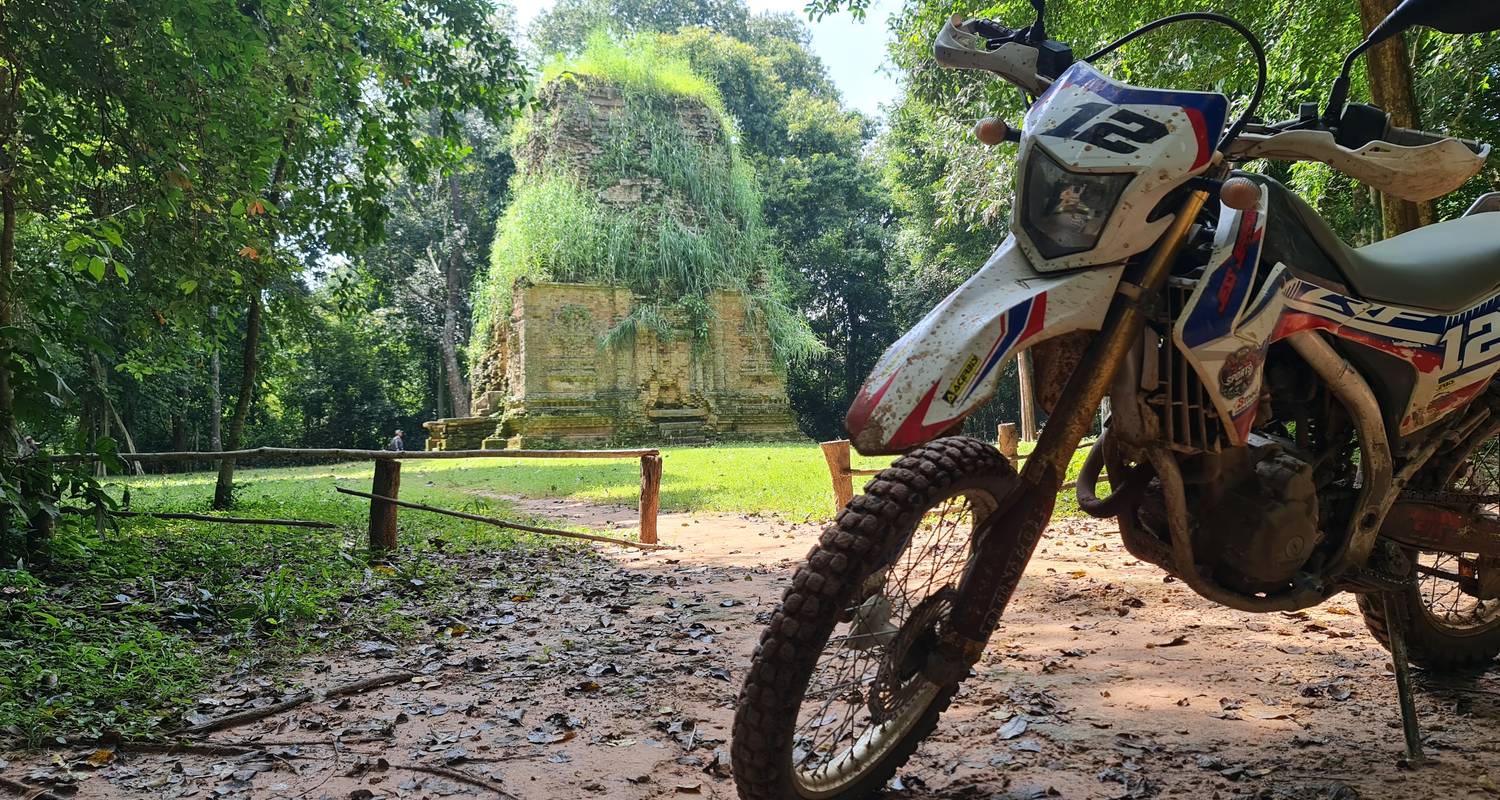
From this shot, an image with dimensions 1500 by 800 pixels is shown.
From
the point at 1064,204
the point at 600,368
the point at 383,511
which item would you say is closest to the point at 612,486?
the point at 383,511

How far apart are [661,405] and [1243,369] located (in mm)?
22434

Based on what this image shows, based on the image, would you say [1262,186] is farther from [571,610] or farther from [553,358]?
[553,358]

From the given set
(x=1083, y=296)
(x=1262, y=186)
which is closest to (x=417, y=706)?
(x=1083, y=296)

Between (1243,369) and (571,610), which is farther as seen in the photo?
(571,610)

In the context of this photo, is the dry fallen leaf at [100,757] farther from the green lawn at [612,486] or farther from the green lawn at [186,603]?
the green lawn at [612,486]

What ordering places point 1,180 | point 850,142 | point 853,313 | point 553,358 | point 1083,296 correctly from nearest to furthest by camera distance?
point 1083,296, point 1,180, point 553,358, point 853,313, point 850,142

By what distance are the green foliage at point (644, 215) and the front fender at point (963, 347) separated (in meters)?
21.8

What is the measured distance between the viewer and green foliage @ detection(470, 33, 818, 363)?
23656mm

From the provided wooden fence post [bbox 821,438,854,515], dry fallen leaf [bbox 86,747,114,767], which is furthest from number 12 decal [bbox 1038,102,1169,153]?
wooden fence post [bbox 821,438,854,515]

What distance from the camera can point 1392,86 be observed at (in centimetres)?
533

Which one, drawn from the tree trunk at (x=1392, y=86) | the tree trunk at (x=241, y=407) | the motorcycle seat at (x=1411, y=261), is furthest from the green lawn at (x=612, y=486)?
the motorcycle seat at (x=1411, y=261)

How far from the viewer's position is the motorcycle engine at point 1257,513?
2.14 meters

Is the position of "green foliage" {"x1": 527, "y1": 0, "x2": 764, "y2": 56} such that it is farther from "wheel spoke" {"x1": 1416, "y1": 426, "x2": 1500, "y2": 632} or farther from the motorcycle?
the motorcycle

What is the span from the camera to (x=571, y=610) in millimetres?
4832
